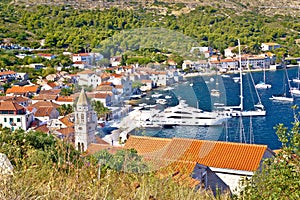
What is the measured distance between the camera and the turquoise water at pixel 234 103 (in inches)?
119

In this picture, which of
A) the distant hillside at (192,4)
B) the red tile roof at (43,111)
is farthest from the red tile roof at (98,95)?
the distant hillside at (192,4)

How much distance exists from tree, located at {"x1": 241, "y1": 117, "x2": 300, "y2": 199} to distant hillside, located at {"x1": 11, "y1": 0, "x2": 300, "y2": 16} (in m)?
31.8

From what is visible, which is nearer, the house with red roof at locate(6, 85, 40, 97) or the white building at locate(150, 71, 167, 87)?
the white building at locate(150, 71, 167, 87)

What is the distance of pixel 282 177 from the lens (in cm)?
187

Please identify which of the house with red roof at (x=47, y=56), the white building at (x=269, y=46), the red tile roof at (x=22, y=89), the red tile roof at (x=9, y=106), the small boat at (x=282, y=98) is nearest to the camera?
the red tile roof at (x=9, y=106)

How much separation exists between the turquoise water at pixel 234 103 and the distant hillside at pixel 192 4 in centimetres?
1215

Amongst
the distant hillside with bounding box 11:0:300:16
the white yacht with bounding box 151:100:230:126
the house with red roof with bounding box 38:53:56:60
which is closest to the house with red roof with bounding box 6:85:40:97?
the house with red roof with bounding box 38:53:56:60

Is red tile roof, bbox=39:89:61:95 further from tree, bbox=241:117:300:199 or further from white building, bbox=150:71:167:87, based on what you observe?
tree, bbox=241:117:300:199

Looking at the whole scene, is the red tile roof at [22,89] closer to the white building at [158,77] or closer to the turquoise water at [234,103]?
the turquoise water at [234,103]

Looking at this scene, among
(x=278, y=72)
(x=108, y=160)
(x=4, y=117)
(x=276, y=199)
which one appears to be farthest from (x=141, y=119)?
(x=278, y=72)

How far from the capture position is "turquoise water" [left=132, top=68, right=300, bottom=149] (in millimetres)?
3020

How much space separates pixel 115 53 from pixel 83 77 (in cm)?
30

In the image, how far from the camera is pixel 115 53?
2.81 meters

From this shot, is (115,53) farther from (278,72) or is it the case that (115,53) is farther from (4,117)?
(278,72)
